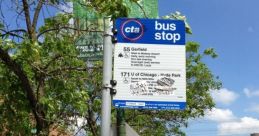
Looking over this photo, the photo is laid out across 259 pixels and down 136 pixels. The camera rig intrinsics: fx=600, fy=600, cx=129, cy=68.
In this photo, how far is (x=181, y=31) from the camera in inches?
216

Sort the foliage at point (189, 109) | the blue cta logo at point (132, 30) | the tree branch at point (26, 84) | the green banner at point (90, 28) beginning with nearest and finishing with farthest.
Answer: the blue cta logo at point (132, 30) < the green banner at point (90, 28) < the tree branch at point (26, 84) < the foliage at point (189, 109)

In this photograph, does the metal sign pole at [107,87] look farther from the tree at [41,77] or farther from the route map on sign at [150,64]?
the tree at [41,77]

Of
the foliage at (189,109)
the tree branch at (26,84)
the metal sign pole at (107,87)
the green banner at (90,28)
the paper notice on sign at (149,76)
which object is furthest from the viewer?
the foliage at (189,109)

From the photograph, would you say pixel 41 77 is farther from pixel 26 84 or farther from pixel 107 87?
pixel 107 87

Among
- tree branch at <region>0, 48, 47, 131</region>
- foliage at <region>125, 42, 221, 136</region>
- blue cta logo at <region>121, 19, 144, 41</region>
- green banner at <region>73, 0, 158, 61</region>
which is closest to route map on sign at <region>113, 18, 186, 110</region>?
blue cta logo at <region>121, 19, 144, 41</region>

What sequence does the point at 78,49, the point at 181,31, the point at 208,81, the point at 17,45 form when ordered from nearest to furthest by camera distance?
the point at 181,31 → the point at 17,45 → the point at 78,49 → the point at 208,81

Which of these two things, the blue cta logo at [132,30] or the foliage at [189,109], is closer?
the blue cta logo at [132,30]

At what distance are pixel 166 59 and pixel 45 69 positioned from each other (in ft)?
23.0

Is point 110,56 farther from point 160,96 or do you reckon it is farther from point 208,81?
point 208,81

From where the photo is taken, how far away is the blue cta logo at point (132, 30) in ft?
17.7

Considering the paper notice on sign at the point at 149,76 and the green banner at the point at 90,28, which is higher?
the green banner at the point at 90,28

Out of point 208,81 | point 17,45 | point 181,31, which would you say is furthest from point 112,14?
point 208,81

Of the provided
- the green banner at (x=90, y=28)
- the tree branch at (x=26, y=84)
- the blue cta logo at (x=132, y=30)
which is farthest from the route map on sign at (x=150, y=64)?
the tree branch at (x=26, y=84)

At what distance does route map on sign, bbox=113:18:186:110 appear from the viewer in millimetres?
5141
